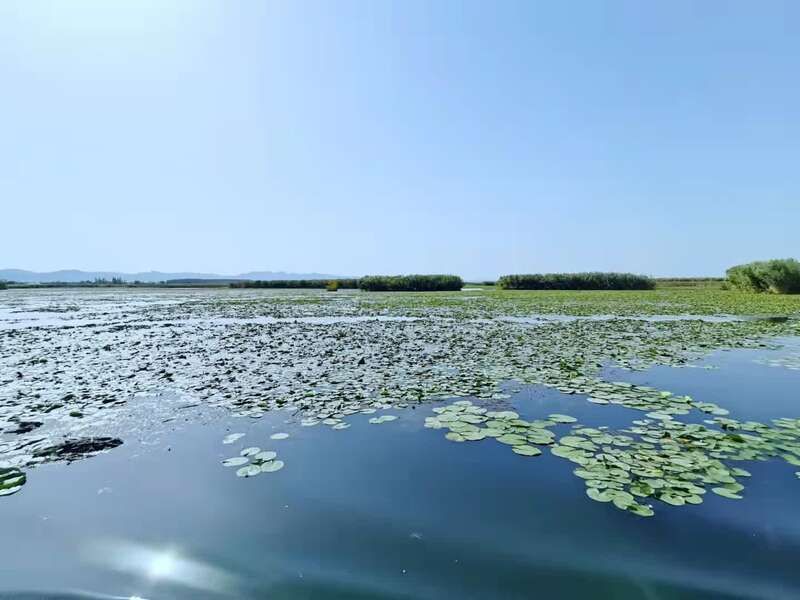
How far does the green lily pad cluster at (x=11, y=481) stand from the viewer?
326 centimetres

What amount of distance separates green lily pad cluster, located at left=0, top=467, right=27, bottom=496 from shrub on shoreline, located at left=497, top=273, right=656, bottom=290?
45711 millimetres

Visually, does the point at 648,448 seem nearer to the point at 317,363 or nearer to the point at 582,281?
the point at 317,363

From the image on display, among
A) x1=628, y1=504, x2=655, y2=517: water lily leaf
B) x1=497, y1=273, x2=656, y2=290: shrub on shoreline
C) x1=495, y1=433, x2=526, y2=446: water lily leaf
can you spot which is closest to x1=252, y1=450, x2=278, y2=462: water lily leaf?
x1=495, y1=433, x2=526, y2=446: water lily leaf

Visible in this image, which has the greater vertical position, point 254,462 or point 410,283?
point 410,283

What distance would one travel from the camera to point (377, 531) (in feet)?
9.19

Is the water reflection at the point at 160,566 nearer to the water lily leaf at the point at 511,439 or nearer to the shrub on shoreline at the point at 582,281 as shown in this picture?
the water lily leaf at the point at 511,439

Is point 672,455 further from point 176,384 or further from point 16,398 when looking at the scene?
point 16,398

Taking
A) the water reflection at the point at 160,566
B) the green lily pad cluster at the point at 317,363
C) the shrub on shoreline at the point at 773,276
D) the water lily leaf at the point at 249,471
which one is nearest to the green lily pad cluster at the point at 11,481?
A: the green lily pad cluster at the point at 317,363

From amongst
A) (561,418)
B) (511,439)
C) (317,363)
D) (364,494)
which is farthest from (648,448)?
(317,363)

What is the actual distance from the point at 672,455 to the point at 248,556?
11.4ft

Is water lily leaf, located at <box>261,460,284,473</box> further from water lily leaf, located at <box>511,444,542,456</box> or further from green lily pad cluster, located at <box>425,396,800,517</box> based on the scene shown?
water lily leaf, located at <box>511,444,542,456</box>

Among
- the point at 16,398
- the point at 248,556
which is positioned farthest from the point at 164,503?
the point at 16,398

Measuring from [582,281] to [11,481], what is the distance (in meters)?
47.4

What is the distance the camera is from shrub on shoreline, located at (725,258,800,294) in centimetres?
2984
